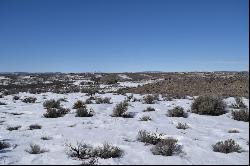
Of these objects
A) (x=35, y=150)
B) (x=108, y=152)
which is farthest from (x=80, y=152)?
(x=35, y=150)

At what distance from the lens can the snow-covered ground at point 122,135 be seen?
705 centimetres

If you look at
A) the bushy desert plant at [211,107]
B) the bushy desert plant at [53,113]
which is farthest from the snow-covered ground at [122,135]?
the bushy desert plant at [211,107]

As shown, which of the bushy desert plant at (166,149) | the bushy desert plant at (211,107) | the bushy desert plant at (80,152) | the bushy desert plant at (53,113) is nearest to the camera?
the bushy desert plant at (80,152)

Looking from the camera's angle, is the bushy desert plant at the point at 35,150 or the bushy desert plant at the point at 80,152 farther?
the bushy desert plant at the point at 35,150

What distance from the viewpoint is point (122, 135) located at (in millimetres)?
9414

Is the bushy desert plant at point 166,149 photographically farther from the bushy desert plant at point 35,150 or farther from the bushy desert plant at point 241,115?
the bushy desert plant at point 241,115

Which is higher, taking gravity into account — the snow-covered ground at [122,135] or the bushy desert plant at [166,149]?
the bushy desert plant at [166,149]

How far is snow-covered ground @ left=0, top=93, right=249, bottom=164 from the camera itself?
705 centimetres


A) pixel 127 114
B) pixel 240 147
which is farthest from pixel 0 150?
pixel 127 114

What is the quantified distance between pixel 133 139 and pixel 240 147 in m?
2.60

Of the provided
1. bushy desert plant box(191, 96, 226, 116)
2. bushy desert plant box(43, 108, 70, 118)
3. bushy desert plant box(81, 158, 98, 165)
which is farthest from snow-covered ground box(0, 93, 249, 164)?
bushy desert plant box(191, 96, 226, 116)

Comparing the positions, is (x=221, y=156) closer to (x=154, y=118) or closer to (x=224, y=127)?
(x=224, y=127)

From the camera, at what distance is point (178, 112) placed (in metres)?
12.9

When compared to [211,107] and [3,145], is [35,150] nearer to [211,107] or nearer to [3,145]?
[3,145]
